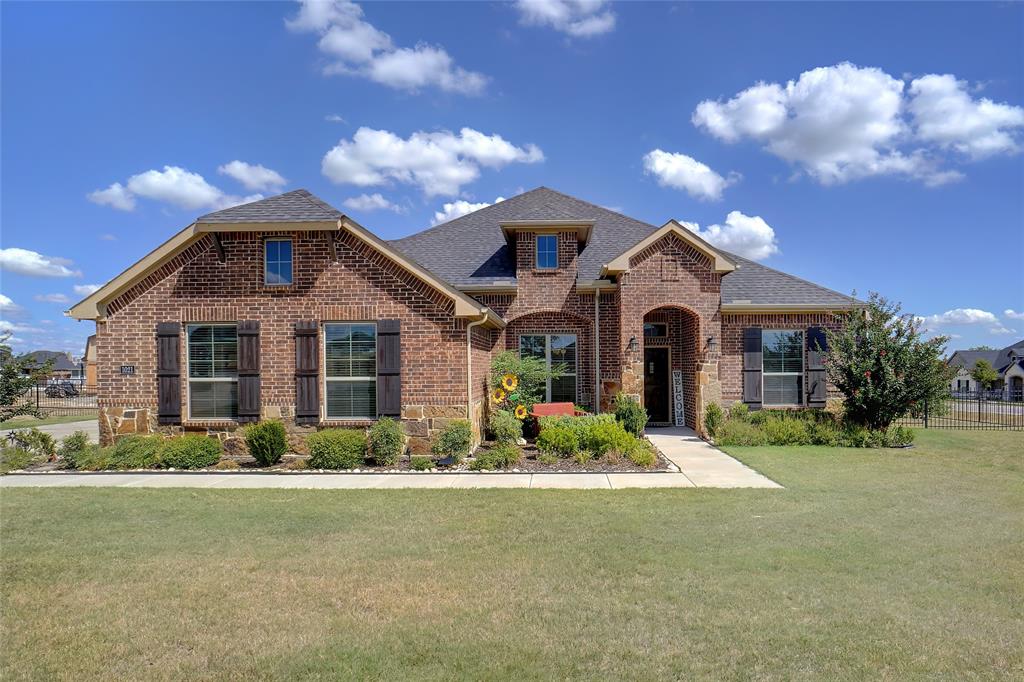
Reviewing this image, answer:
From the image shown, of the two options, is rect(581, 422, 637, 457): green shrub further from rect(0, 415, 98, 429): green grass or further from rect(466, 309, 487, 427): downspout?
rect(0, 415, 98, 429): green grass

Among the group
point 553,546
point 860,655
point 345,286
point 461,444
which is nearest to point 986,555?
point 860,655

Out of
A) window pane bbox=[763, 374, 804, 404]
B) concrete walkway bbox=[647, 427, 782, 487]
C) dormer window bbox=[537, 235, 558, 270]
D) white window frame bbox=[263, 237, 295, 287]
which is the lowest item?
concrete walkway bbox=[647, 427, 782, 487]

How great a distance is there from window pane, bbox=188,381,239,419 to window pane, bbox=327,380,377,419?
6.58ft

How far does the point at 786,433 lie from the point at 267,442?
36.4 feet

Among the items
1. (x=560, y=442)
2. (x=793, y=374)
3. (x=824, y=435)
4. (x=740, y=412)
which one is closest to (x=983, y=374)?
(x=793, y=374)

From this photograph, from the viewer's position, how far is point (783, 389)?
48.6 feet

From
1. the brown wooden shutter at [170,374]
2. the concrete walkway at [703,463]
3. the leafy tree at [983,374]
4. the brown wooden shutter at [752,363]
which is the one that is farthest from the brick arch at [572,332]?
the leafy tree at [983,374]

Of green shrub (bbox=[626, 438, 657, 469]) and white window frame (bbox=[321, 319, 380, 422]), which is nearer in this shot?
green shrub (bbox=[626, 438, 657, 469])

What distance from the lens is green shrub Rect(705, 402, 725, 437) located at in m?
13.1

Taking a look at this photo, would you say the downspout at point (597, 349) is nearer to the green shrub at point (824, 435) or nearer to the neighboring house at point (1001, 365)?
the green shrub at point (824, 435)

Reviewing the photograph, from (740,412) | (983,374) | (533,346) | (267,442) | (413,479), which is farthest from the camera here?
(983,374)

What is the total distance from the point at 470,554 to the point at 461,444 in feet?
16.6

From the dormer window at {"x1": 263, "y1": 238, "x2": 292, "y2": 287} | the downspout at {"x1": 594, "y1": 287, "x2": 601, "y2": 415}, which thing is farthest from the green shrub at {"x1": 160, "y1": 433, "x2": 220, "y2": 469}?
the downspout at {"x1": 594, "y1": 287, "x2": 601, "y2": 415}

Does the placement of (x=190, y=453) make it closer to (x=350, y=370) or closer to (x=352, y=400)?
(x=352, y=400)
